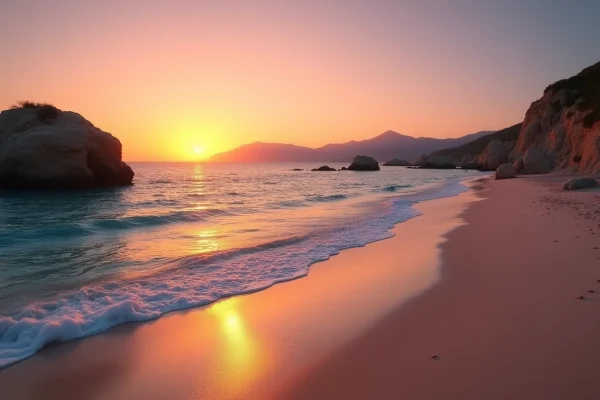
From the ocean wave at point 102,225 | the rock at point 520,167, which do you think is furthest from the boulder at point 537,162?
the ocean wave at point 102,225

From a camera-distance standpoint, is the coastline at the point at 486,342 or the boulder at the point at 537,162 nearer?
the coastline at the point at 486,342

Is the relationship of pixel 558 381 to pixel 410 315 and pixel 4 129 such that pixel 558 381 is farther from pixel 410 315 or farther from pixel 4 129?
pixel 4 129

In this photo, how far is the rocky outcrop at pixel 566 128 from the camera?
113ft

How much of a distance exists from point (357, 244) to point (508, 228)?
4763 mm

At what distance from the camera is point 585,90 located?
49.9 meters

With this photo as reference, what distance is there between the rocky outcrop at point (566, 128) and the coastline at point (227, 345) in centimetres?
3304

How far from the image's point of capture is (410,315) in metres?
5.14

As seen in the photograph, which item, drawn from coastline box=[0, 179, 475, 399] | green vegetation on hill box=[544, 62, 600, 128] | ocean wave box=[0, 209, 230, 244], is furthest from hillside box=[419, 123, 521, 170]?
coastline box=[0, 179, 475, 399]

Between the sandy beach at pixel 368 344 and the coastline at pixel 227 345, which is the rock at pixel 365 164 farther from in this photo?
the coastline at pixel 227 345

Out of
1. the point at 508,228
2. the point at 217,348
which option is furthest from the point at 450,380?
the point at 508,228

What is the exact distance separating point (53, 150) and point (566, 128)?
163ft

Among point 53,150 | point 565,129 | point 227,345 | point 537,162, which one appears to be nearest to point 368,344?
point 227,345

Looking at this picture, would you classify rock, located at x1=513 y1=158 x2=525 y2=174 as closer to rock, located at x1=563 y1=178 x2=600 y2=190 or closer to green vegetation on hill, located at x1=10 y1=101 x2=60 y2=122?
rock, located at x1=563 y1=178 x2=600 y2=190

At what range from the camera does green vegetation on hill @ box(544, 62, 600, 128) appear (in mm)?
35656
